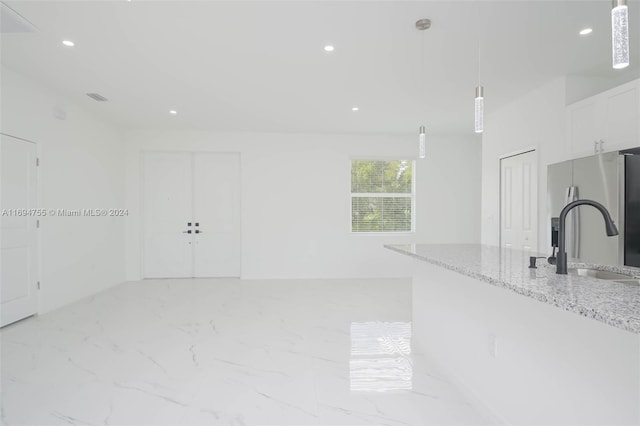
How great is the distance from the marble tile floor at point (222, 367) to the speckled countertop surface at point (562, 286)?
0.91 meters

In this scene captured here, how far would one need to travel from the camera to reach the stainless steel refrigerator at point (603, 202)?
106 inches

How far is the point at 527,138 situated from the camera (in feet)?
13.7

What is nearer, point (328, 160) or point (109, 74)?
point (109, 74)

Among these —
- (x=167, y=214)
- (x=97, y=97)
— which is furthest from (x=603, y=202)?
(x=167, y=214)

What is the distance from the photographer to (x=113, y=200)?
17.9ft

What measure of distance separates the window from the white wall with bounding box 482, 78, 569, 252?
1.62 m

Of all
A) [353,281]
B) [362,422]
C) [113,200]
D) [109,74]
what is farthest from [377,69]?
[113,200]

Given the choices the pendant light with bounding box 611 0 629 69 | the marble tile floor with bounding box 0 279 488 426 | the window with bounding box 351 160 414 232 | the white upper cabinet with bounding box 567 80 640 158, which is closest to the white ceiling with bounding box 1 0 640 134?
the white upper cabinet with bounding box 567 80 640 158

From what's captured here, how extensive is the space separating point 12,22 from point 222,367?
119 inches

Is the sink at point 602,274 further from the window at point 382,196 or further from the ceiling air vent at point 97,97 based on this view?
the ceiling air vent at point 97,97

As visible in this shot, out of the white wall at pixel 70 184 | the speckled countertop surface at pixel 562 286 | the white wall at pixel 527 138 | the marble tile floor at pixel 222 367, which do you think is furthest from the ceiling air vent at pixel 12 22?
the white wall at pixel 527 138

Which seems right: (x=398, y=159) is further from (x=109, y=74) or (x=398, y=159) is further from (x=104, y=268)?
(x=104, y=268)

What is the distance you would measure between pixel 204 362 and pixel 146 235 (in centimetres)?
406

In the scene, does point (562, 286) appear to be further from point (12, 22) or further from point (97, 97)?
point (97, 97)
